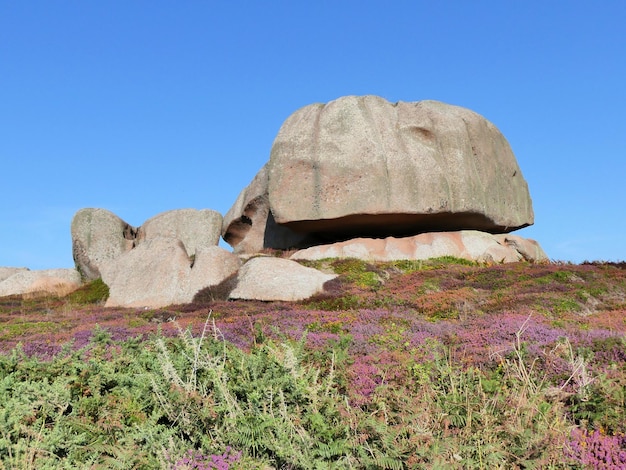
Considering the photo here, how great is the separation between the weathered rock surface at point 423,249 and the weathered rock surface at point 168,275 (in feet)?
19.0

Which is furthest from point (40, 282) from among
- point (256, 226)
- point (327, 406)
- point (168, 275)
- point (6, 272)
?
point (327, 406)

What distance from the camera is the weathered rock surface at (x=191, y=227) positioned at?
40.4 m

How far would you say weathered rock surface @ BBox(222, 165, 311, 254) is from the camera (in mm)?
36062

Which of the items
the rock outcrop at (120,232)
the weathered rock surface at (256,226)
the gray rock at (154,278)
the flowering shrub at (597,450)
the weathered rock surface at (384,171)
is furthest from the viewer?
the rock outcrop at (120,232)

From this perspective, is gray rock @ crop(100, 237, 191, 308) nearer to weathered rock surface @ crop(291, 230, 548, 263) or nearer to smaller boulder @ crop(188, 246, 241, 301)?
smaller boulder @ crop(188, 246, 241, 301)

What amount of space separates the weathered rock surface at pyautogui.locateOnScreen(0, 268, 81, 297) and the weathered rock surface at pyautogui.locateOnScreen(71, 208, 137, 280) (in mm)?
1177

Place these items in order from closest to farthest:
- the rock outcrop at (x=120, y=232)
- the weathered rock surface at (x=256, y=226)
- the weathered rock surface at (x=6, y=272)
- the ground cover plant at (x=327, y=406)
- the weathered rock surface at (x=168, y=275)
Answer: the ground cover plant at (x=327, y=406) < the weathered rock surface at (x=168, y=275) < the weathered rock surface at (x=256, y=226) < the rock outcrop at (x=120, y=232) < the weathered rock surface at (x=6, y=272)

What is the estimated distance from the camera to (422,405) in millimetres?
6695

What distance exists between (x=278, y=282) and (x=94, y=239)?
21.7 meters

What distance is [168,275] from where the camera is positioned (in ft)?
82.9

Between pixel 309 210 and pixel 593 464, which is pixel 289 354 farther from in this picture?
pixel 309 210

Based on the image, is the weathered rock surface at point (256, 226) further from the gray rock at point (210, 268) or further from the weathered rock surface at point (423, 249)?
the gray rock at point (210, 268)

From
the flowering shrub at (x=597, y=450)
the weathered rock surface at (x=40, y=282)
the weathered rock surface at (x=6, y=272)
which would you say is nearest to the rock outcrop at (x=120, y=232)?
the weathered rock surface at (x=40, y=282)

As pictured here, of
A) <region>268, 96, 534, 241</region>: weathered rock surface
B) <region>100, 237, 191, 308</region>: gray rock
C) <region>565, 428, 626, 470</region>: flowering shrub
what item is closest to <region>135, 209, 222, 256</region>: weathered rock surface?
<region>268, 96, 534, 241</region>: weathered rock surface
